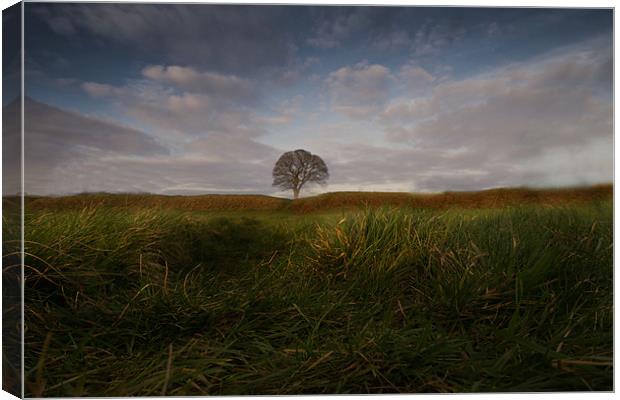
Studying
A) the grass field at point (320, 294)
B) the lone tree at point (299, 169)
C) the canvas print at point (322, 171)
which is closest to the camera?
the grass field at point (320, 294)

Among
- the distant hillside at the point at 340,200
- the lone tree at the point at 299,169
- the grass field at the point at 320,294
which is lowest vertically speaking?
the grass field at the point at 320,294

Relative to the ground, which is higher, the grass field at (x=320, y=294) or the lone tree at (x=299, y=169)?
the lone tree at (x=299, y=169)

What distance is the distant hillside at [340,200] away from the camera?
68.9 inches

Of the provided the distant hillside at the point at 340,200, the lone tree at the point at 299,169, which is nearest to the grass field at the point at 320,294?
the distant hillside at the point at 340,200

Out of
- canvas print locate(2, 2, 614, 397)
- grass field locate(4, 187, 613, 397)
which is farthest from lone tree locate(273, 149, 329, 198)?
grass field locate(4, 187, 613, 397)

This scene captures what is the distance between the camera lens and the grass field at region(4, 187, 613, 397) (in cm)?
149

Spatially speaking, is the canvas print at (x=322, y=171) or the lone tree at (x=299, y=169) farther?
the lone tree at (x=299, y=169)

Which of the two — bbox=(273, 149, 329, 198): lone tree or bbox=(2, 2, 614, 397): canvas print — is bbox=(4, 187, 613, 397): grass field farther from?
bbox=(273, 149, 329, 198): lone tree

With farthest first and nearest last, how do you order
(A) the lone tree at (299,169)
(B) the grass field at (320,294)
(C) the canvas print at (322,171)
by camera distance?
(A) the lone tree at (299,169) < (C) the canvas print at (322,171) < (B) the grass field at (320,294)

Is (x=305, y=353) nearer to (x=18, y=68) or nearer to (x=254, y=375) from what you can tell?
(x=254, y=375)

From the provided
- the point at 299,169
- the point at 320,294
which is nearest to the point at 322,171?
the point at 299,169

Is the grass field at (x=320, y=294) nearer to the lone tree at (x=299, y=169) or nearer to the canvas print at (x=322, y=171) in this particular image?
the canvas print at (x=322, y=171)

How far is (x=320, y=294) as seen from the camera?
1.70 m

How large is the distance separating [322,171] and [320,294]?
51 centimetres
